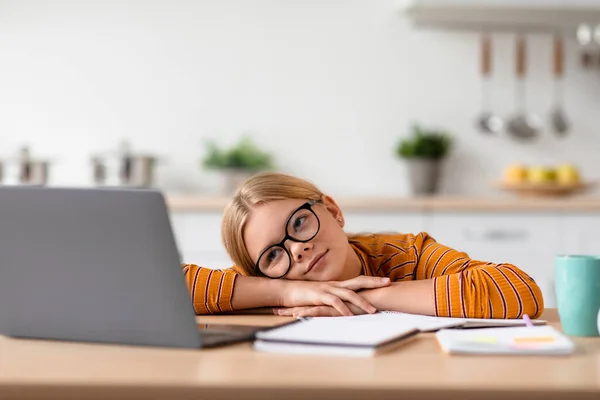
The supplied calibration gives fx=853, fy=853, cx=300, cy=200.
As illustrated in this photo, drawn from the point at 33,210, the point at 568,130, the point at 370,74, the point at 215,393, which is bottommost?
the point at 215,393

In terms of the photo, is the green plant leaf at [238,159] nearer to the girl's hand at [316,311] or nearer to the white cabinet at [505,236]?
the white cabinet at [505,236]

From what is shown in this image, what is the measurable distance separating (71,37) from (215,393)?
11.0 feet

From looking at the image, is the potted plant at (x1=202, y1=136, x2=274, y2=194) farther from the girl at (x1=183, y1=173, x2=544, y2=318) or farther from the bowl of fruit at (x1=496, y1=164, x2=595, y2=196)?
the girl at (x1=183, y1=173, x2=544, y2=318)

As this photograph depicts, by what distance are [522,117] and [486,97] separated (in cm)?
18

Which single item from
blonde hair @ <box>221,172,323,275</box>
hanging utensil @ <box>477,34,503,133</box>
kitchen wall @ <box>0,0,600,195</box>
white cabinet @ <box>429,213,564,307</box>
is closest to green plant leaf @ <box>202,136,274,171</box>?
kitchen wall @ <box>0,0,600,195</box>

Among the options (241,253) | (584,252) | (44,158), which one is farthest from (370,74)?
(241,253)

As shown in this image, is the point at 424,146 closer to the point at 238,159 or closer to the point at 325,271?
the point at 238,159

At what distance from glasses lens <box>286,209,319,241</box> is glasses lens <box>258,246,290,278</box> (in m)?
0.03

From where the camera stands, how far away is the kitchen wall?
3.81m

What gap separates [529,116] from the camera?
12.6ft

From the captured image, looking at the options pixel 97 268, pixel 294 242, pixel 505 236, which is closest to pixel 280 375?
pixel 97 268

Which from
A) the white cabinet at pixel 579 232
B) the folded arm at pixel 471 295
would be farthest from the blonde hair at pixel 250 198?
the white cabinet at pixel 579 232

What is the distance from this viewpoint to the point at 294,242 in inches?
53.2

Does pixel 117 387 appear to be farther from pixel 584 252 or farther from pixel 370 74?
pixel 370 74
